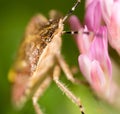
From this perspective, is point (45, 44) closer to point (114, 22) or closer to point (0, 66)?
point (114, 22)

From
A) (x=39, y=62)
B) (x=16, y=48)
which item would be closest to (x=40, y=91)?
(x=39, y=62)

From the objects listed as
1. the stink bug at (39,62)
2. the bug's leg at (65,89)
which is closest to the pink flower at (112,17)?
the stink bug at (39,62)

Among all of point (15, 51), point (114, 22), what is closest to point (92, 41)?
point (114, 22)

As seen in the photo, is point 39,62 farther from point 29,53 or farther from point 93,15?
point 93,15

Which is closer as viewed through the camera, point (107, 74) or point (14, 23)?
point (107, 74)

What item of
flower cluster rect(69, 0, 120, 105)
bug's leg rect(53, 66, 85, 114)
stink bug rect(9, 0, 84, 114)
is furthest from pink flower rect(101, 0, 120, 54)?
bug's leg rect(53, 66, 85, 114)

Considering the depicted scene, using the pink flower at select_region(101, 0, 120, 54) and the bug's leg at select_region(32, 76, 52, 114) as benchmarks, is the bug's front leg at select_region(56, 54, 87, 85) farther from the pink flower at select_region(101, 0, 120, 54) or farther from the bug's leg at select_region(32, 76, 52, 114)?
the pink flower at select_region(101, 0, 120, 54)
